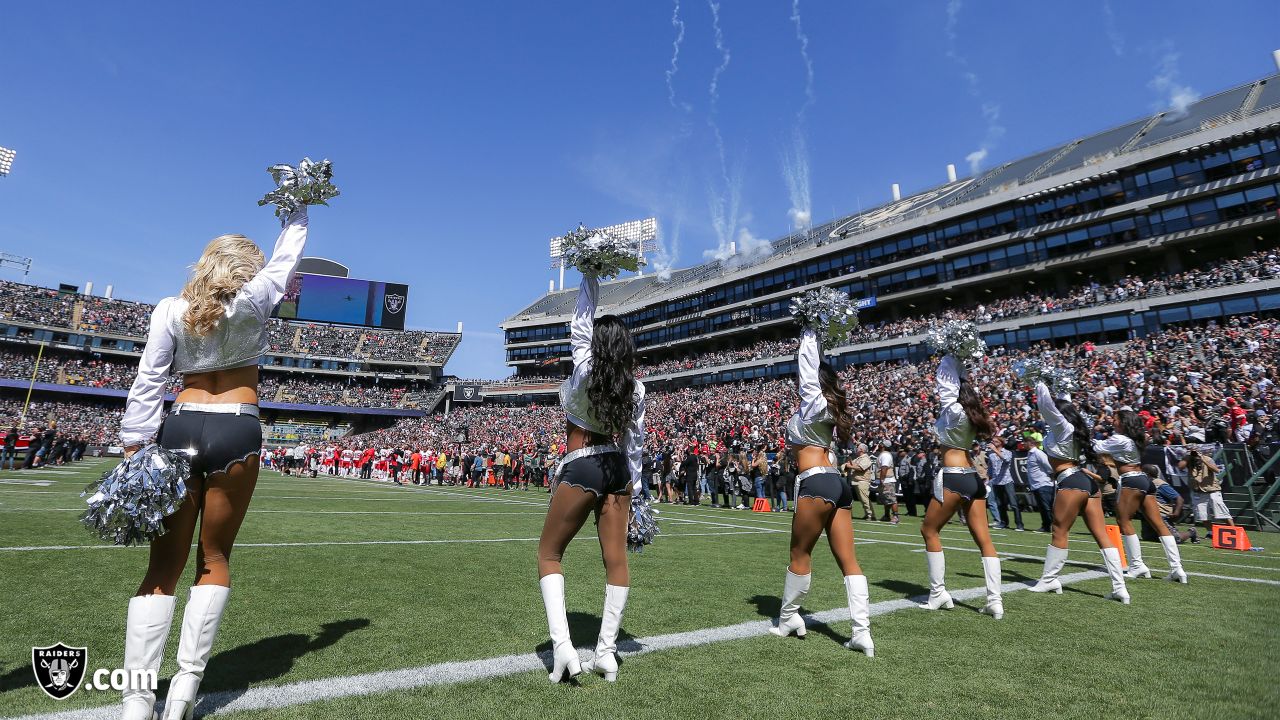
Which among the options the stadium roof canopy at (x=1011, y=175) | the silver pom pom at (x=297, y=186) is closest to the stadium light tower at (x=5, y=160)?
the stadium roof canopy at (x=1011, y=175)

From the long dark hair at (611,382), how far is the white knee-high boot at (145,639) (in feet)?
6.80

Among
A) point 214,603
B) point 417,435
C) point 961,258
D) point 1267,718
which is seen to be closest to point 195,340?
point 214,603

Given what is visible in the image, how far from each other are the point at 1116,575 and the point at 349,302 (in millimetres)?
69142

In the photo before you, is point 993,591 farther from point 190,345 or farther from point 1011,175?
point 1011,175

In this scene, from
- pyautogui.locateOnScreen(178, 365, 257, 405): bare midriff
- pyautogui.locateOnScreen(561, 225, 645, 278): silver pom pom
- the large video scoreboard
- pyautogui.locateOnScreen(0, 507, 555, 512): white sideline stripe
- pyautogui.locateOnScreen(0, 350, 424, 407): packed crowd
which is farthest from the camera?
the large video scoreboard

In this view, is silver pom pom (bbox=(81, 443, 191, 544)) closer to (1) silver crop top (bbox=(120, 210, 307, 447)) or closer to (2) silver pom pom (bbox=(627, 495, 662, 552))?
(1) silver crop top (bbox=(120, 210, 307, 447))

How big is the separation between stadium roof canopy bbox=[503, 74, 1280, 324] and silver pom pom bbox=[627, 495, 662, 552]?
46007mm

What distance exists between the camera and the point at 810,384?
4.37 meters

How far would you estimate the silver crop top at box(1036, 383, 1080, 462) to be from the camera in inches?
250

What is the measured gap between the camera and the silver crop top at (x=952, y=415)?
18.5 ft

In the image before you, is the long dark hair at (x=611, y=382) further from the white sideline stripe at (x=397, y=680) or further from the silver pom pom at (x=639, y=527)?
the white sideline stripe at (x=397, y=680)

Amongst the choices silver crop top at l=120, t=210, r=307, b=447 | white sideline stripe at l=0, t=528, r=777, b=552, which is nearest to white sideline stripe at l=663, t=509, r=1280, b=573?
white sideline stripe at l=0, t=528, r=777, b=552

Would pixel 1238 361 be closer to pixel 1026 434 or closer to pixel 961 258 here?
pixel 1026 434

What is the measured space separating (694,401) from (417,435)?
25877mm
